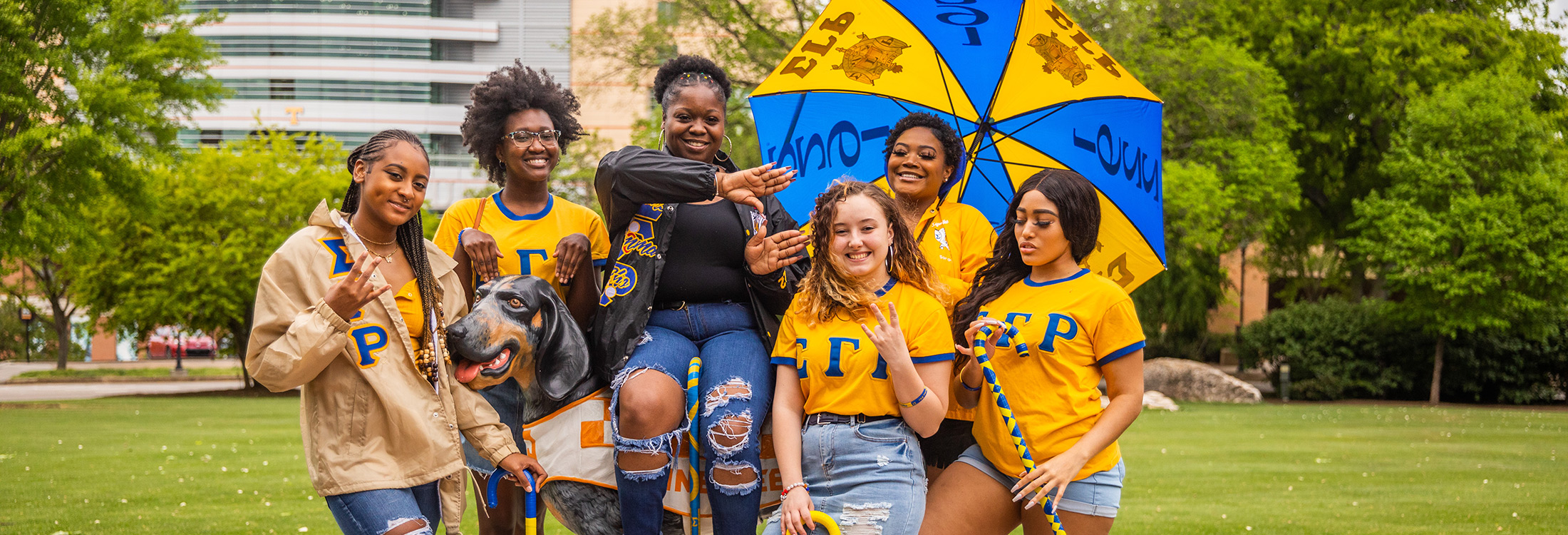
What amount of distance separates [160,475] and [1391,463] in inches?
628

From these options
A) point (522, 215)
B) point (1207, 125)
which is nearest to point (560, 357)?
point (522, 215)

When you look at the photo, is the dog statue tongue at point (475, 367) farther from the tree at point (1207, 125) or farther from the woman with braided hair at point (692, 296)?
the tree at point (1207, 125)

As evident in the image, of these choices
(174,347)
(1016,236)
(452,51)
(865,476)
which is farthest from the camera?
(174,347)

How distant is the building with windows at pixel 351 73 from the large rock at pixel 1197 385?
31.8 metres

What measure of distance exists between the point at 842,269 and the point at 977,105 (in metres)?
1.59

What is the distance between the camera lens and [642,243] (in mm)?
4664

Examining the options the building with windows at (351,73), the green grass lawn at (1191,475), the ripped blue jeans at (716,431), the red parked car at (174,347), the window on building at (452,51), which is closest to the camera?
the ripped blue jeans at (716,431)

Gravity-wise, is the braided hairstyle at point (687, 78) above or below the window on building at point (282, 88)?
below

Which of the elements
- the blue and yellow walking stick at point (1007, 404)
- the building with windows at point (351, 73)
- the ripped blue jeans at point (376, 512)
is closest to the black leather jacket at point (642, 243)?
the blue and yellow walking stick at point (1007, 404)

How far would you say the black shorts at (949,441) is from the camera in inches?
175

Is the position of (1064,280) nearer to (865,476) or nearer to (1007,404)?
(1007,404)

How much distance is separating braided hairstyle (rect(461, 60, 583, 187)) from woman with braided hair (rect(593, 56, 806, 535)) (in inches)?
22.9

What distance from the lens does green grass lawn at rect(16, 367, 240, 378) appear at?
1754 inches

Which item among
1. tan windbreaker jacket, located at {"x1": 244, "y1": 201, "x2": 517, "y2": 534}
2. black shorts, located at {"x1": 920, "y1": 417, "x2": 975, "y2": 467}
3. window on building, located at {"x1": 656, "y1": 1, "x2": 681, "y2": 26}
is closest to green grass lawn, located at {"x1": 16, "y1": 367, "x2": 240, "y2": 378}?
window on building, located at {"x1": 656, "y1": 1, "x2": 681, "y2": 26}
